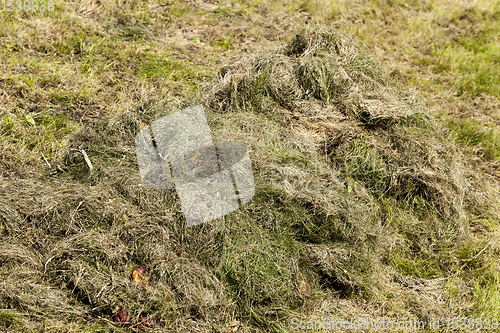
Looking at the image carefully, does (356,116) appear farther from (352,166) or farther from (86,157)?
(86,157)

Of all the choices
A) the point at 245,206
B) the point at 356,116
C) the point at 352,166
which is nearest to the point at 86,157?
the point at 245,206

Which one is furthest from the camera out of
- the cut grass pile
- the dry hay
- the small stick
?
the dry hay

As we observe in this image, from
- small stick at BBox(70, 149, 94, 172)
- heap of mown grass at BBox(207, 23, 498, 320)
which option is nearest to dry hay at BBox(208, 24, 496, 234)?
heap of mown grass at BBox(207, 23, 498, 320)

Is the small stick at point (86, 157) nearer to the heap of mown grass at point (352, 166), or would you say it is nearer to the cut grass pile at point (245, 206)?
the cut grass pile at point (245, 206)

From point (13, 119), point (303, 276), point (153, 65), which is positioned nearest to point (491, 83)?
point (303, 276)

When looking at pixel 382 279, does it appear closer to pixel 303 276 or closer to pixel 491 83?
pixel 303 276

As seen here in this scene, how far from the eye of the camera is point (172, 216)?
2287mm

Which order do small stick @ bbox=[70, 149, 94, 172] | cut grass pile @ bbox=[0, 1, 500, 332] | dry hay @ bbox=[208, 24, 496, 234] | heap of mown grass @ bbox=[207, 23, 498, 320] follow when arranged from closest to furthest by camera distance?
cut grass pile @ bbox=[0, 1, 500, 332], heap of mown grass @ bbox=[207, 23, 498, 320], small stick @ bbox=[70, 149, 94, 172], dry hay @ bbox=[208, 24, 496, 234]

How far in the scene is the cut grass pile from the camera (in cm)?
209

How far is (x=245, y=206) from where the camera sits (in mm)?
2369

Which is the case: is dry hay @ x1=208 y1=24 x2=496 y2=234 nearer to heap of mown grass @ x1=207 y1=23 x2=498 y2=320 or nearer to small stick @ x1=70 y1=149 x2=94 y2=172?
heap of mown grass @ x1=207 y1=23 x2=498 y2=320

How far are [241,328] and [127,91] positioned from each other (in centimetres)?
235

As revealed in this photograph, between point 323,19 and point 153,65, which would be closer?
point 153,65

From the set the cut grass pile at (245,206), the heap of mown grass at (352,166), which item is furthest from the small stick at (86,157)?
the heap of mown grass at (352,166)
